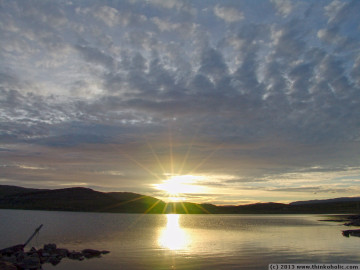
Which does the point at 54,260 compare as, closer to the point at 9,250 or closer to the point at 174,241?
the point at 9,250

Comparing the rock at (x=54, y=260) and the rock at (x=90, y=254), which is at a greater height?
the rock at (x=90, y=254)

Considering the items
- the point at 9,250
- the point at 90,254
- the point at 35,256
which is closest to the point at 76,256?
the point at 90,254

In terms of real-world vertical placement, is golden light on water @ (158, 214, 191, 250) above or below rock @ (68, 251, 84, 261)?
above

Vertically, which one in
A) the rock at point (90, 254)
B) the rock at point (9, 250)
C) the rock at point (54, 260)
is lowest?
the rock at point (54, 260)

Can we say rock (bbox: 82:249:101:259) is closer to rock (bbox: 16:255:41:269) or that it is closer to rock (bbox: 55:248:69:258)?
rock (bbox: 55:248:69:258)

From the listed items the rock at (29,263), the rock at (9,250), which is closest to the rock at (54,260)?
the rock at (29,263)

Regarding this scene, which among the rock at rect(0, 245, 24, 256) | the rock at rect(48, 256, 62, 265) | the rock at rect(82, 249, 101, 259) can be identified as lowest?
the rock at rect(48, 256, 62, 265)

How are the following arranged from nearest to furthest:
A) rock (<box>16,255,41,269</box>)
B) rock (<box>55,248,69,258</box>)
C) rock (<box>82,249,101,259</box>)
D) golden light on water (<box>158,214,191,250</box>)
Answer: rock (<box>16,255,41,269</box>), rock (<box>55,248,69,258</box>), rock (<box>82,249,101,259</box>), golden light on water (<box>158,214,191,250</box>)

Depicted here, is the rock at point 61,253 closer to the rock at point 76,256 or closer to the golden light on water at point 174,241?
the rock at point 76,256

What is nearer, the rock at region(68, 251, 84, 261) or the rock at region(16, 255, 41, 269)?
the rock at region(16, 255, 41, 269)

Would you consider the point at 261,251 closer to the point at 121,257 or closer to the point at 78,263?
the point at 121,257

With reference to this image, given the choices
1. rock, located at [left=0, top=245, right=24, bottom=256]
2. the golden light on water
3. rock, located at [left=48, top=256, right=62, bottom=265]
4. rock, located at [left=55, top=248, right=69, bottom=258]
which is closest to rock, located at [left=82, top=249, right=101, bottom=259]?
rock, located at [left=55, top=248, right=69, bottom=258]

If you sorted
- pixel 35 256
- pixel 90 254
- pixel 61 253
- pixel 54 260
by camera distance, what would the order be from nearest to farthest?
pixel 35 256 < pixel 54 260 < pixel 61 253 < pixel 90 254

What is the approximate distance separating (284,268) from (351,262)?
1006 cm
